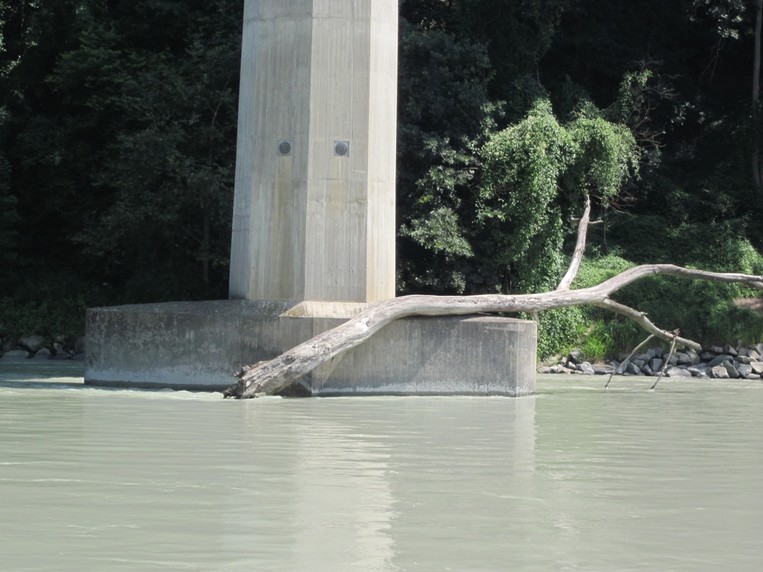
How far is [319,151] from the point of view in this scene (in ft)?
59.5

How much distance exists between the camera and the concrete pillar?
18109mm

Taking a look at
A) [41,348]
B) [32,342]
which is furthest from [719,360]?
[32,342]

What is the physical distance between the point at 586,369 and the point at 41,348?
460 inches

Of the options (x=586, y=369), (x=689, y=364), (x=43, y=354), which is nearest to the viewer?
(x=586, y=369)

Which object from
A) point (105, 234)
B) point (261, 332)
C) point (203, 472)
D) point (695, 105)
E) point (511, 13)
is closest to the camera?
point (203, 472)

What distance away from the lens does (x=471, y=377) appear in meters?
18.1

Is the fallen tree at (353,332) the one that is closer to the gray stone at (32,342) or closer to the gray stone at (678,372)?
the gray stone at (678,372)

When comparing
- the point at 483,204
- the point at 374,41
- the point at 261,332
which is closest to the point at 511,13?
the point at 483,204

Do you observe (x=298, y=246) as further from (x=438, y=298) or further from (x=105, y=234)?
(x=105, y=234)

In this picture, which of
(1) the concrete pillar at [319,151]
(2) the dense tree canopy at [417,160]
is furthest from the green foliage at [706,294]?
(1) the concrete pillar at [319,151]

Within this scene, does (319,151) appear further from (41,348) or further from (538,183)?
(41,348)

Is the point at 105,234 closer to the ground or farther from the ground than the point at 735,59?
closer to the ground

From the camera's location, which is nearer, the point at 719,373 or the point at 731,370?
the point at 719,373

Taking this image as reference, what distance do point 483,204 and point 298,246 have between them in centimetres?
1104
